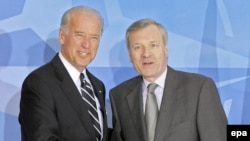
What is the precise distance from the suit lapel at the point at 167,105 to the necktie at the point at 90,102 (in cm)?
30

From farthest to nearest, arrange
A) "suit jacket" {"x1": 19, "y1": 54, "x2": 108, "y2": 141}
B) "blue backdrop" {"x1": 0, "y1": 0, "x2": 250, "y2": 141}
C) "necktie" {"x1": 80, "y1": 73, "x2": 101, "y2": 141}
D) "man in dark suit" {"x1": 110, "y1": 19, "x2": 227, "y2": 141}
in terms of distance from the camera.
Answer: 1. "blue backdrop" {"x1": 0, "y1": 0, "x2": 250, "y2": 141}
2. "necktie" {"x1": 80, "y1": 73, "x2": 101, "y2": 141}
3. "man in dark suit" {"x1": 110, "y1": 19, "x2": 227, "y2": 141}
4. "suit jacket" {"x1": 19, "y1": 54, "x2": 108, "y2": 141}

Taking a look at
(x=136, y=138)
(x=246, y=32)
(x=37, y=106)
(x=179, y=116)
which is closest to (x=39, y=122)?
(x=37, y=106)

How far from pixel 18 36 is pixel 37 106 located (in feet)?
3.09

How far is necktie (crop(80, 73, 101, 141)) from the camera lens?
246 centimetres

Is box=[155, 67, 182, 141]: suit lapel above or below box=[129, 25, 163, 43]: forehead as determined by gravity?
below

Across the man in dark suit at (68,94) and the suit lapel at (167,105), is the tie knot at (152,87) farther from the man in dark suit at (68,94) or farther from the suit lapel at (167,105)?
the man in dark suit at (68,94)

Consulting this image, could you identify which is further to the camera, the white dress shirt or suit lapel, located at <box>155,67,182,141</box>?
the white dress shirt

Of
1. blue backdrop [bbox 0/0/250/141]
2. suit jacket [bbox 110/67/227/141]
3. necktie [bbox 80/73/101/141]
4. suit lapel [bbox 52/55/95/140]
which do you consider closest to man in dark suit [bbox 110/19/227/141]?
suit jacket [bbox 110/67/227/141]

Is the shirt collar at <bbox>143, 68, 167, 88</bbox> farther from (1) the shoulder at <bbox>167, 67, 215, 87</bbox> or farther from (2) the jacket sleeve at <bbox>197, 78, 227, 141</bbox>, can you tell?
(2) the jacket sleeve at <bbox>197, 78, 227, 141</bbox>

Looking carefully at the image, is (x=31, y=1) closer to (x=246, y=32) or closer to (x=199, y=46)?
(x=199, y=46)

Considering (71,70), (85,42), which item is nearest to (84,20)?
(85,42)

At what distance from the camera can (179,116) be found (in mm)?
2385

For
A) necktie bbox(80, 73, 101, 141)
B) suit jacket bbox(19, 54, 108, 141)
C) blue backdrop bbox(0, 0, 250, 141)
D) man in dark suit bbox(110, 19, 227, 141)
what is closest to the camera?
suit jacket bbox(19, 54, 108, 141)

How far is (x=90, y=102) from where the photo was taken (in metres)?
2.51
